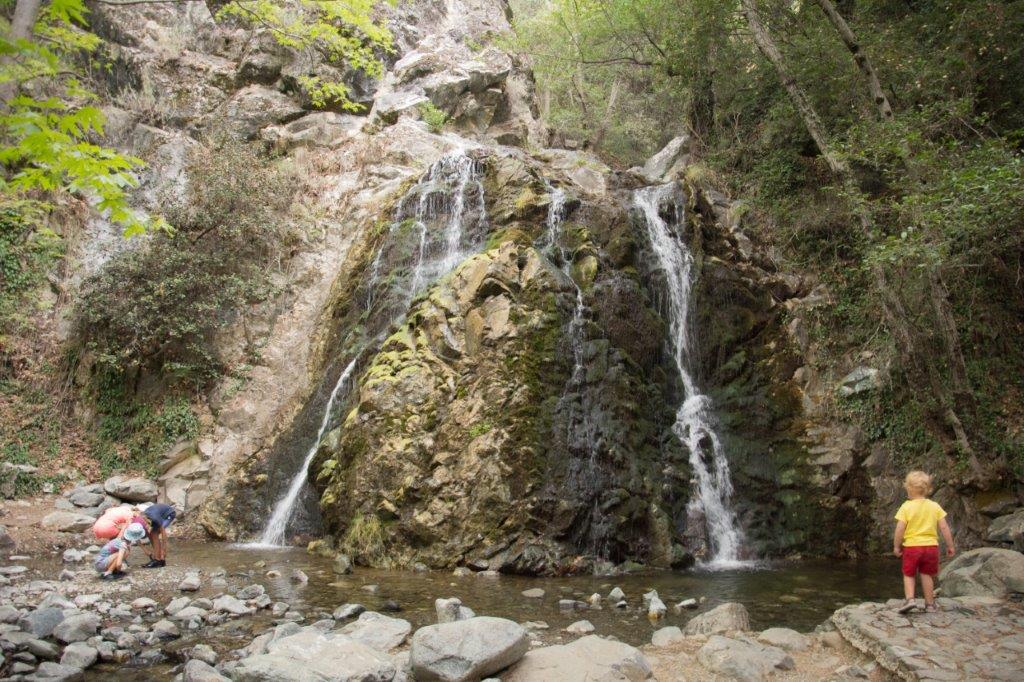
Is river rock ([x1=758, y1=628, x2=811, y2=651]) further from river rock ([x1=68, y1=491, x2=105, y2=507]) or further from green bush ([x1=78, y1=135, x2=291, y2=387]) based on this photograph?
green bush ([x1=78, y1=135, x2=291, y2=387])

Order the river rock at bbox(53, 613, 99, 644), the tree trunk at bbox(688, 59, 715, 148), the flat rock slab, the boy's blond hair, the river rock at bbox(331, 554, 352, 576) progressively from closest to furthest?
the flat rock slab
the river rock at bbox(53, 613, 99, 644)
the boy's blond hair
the river rock at bbox(331, 554, 352, 576)
the tree trunk at bbox(688, 59, 715, 148)

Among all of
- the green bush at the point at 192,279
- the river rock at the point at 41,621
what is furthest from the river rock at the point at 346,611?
the green bush at the point at 192,279

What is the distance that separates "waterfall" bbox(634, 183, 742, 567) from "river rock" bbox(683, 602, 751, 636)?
324 centimetres

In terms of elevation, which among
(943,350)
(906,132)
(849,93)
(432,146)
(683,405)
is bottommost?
(683,405)

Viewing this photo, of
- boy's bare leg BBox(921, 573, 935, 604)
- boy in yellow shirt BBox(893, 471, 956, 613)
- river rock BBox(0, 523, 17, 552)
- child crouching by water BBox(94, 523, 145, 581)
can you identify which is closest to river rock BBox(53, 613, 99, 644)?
child crouching by water BBox(94, 523, 145, 581)

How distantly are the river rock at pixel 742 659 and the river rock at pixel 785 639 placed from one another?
22 centimetres

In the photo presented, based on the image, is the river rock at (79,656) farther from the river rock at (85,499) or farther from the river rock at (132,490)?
the river rock at (85,499)

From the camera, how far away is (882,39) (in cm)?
1171

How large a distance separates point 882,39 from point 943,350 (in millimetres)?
6186

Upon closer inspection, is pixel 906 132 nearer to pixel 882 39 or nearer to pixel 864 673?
pixel 882 39

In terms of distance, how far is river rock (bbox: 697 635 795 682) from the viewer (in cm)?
449

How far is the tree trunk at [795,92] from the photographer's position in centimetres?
1080

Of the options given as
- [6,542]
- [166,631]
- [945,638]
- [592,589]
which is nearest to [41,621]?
[166,631]

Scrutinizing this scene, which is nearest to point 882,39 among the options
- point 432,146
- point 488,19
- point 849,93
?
point 849,93
